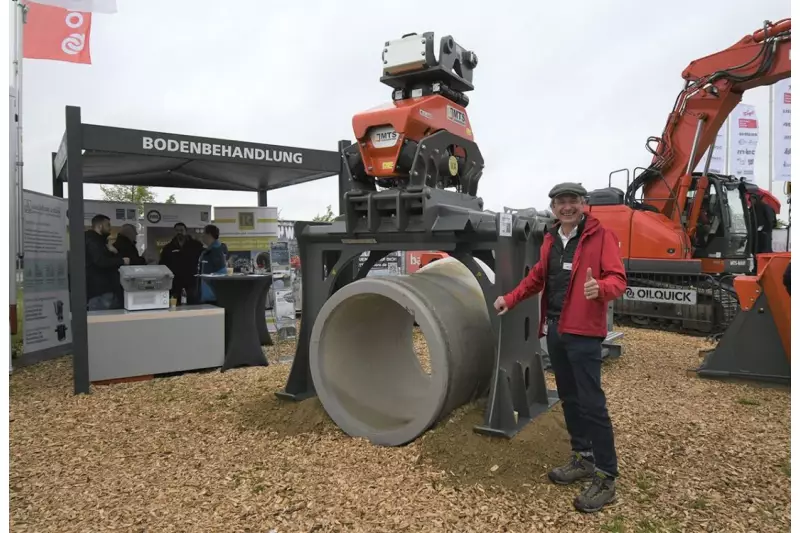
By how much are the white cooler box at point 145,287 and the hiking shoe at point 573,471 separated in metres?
4.74

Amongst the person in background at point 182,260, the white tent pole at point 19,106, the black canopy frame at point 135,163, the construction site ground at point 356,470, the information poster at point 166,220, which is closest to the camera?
the construction site ground at point 356,470

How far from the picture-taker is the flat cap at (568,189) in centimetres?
327

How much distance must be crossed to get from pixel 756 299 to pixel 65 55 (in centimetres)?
985

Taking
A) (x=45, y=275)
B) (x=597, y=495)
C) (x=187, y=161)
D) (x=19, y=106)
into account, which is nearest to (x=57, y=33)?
(x=19, y=106)

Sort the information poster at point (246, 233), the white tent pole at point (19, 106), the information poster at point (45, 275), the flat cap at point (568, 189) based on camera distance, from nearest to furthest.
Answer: the flat cap at point (568, 189)
the white tent pole at point (19, 106)
the information poster at point (45, 275)
the information poster at point (246, 233)

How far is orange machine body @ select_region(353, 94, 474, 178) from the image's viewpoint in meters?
4.27

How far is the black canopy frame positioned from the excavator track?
205 inches

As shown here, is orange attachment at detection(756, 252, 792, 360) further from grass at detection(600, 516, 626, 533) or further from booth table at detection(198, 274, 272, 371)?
booth table at detection(198, 274, 272, 371)

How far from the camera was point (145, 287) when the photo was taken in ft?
21.1

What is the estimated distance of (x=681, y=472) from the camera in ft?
12.1

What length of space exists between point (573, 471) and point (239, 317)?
460 cm

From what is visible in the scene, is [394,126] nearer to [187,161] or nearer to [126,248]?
[187,161]

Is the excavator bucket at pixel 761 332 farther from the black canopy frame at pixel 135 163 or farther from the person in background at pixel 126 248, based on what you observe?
the person in background at pixel 126 248

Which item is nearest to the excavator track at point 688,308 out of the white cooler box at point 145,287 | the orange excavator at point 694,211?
the orange excavator at point 694,211
